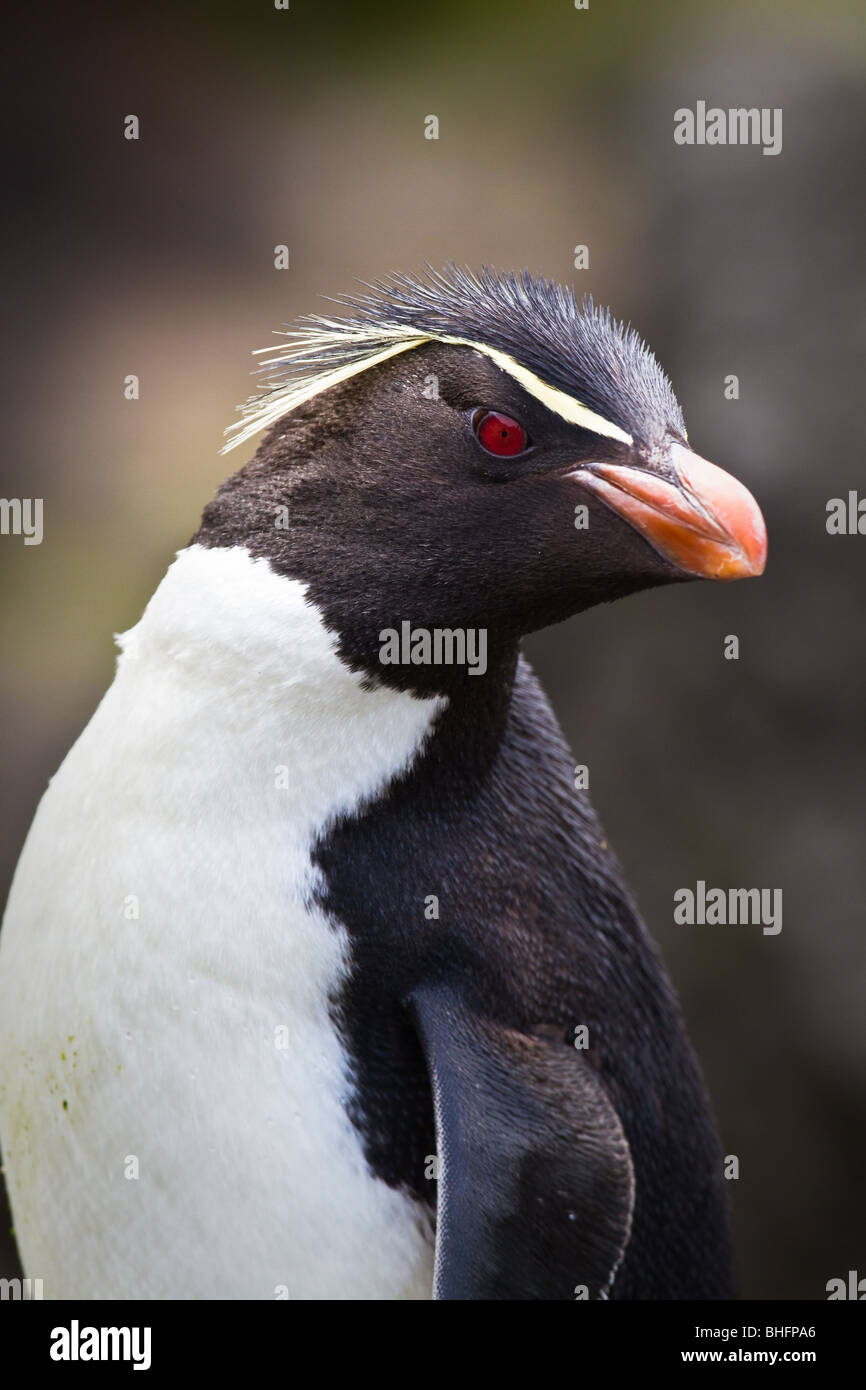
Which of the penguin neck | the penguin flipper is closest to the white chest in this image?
the penguin neck

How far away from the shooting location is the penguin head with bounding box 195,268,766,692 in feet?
4.06

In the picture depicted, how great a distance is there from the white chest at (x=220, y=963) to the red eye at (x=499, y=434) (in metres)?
0.23

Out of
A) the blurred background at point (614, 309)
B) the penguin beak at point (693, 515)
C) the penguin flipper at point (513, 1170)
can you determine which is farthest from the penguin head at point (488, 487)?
the blurred background at point (614, 309)

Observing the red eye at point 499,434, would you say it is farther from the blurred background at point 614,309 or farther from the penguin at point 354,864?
the blurred background at point 614,309

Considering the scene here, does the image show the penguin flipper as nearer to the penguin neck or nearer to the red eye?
the penguin neck

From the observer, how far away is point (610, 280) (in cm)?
299

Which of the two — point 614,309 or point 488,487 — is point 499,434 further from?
point 614,309

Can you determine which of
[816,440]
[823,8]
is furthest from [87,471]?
[823,8]

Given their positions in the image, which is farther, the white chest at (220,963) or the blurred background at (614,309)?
the blurred background at (614,309)

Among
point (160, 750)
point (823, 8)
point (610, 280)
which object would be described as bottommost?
point (160, 750)

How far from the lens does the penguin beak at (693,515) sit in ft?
3.94

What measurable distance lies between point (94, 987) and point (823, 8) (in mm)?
2611
